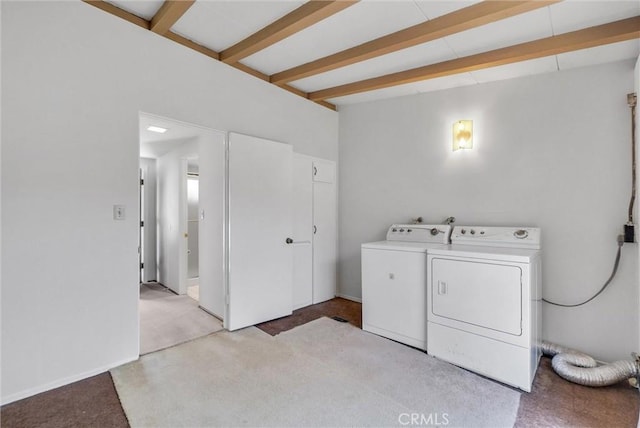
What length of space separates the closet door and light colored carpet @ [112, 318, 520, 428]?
131 cm

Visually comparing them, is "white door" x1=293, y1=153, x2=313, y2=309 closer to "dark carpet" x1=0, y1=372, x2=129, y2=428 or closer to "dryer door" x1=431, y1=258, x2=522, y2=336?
"dryer door" x1=431, y1=258, x2=522, y2=336

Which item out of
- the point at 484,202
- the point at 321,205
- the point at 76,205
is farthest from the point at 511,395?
the point at 76,205

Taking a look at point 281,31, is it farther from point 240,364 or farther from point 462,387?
point 462,387

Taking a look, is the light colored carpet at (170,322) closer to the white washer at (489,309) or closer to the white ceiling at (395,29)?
the white washer at (489,309)

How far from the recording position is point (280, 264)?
3.48m

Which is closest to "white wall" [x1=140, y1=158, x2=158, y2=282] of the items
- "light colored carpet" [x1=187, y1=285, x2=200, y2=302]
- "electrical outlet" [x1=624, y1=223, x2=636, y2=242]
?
"light colored carpet" [x1=187, y1=285, x2=200, y2=302]

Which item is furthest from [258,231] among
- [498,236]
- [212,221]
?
[498,236]

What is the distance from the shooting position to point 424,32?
235 centimetres

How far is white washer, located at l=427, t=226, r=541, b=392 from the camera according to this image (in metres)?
2.17

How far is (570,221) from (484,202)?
2.36 ft

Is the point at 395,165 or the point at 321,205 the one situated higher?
the point at 395,165

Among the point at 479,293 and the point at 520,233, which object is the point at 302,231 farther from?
the point at 520,233

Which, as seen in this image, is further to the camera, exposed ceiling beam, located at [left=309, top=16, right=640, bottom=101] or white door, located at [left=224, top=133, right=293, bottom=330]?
white door, located at [left=224, top=133, right=293, bottom=330]
